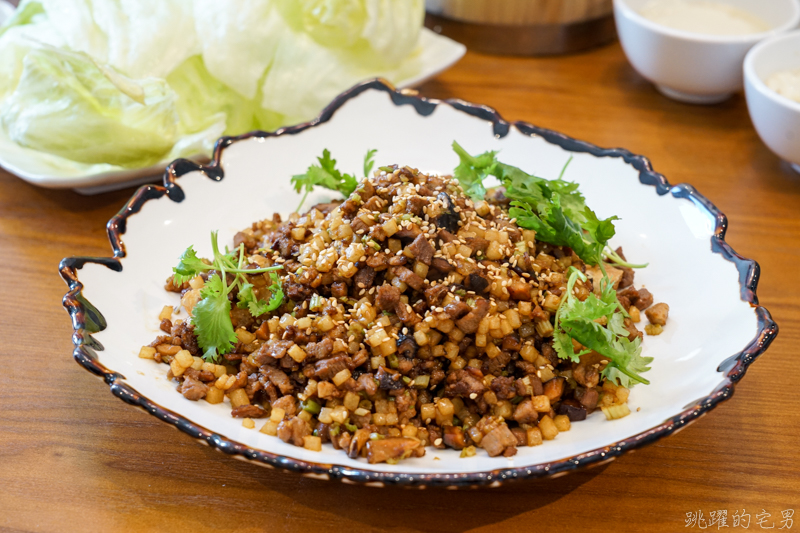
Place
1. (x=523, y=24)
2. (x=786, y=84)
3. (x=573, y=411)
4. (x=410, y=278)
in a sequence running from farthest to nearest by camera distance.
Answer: (x=523, y=24) < (x=786, y=84) < (x=410, y=278) < (x=573, y=411)

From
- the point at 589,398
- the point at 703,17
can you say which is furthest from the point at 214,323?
the point at 703,17

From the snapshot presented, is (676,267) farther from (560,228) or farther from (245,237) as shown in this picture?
(245,237)

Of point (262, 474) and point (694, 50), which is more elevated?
point (694, 50)

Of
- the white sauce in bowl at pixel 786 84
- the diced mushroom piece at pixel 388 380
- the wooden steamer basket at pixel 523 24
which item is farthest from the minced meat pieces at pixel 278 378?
the wooden steamer basket at pixel 523 24

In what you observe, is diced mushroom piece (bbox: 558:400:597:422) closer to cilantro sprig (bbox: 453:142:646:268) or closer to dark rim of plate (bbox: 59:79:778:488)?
dark rim of plate (bbox: 59:79:778:488)

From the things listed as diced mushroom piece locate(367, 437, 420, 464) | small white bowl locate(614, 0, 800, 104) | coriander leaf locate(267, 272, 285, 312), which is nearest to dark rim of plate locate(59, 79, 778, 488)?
diced mushroom piece locate(367, 437, 420, 464)

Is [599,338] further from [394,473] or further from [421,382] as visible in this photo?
[394,473]

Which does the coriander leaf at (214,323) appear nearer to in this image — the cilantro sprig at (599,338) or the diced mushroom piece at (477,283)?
the diced mushroom piece at (477,283)
